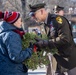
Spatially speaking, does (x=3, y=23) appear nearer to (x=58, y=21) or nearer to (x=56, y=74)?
(x=58, y=21)

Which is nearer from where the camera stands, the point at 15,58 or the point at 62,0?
the point at 15,58

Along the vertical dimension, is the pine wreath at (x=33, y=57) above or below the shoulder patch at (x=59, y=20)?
below

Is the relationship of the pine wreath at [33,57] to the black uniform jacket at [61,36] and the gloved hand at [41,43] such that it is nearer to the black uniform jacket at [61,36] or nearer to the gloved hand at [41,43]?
the gloved hand at [41,43]

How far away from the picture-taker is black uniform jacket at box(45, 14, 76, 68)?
14.8 ft

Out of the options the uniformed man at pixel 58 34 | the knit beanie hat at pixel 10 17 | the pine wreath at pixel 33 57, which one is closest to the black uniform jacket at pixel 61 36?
the uniformed man at pixel 58 34

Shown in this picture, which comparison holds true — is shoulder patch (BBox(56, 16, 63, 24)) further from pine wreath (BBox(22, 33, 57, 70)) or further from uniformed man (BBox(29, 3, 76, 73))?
pine wreath (BBox(22, 33, 57, 70))

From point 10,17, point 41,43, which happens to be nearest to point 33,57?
point 41,43

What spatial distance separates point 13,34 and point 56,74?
1.78m

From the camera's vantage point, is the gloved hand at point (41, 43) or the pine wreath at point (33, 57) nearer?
the pine wreath at point (33, 57)

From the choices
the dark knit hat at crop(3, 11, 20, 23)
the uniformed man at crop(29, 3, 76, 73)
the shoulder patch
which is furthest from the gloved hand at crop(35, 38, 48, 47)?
the dark knit hat at crop(3, 11, 20, 23)

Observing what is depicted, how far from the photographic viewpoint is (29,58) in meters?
3.94

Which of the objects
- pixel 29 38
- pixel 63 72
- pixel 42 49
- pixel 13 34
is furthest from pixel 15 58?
pixel 63 72

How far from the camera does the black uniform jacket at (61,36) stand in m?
4.50

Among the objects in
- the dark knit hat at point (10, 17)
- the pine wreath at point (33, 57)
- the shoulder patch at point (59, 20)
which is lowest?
the pine wreath at point (33, 57)
